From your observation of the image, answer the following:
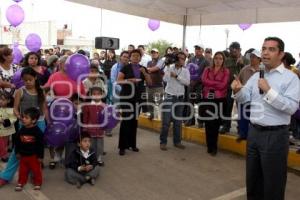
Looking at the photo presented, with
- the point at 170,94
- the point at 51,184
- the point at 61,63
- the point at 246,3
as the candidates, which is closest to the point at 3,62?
the point at 61,63

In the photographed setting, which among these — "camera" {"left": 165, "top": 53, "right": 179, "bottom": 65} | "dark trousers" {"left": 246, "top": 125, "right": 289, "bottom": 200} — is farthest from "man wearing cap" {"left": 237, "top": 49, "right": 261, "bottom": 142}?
"dark trousers" {"left": 246, "top": 125, "right": 289, "bottom": 200}

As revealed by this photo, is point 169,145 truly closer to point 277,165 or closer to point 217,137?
point 217,137

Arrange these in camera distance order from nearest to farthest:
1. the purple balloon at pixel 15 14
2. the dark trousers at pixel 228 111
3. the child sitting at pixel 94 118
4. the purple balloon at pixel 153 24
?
the child sitting at pixel 94 118
the dark trousers at pixel 228 111
the purple balloon at pixel 153 24
the purple balloon at pixel 15 14

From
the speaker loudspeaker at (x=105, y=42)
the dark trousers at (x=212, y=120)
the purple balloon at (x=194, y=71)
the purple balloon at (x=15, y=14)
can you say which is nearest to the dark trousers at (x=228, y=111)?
the dark trousers at (x=212, y=120)

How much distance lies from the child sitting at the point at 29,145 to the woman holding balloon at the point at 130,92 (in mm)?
1733

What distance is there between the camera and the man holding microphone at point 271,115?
296cm

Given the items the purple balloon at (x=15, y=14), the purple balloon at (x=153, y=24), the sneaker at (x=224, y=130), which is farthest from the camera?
the purple balloon at (x=15, y=14)

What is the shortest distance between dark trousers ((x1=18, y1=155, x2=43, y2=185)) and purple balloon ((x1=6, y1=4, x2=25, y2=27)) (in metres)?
6.23

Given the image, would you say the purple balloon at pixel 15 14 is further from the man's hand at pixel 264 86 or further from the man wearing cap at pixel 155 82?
the man's hand at pixel 264 86

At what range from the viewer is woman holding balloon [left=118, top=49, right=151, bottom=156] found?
5586mm

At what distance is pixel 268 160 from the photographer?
3.10 m

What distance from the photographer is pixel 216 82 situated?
5.61 m

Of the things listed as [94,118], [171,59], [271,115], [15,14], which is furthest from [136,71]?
[15,14]

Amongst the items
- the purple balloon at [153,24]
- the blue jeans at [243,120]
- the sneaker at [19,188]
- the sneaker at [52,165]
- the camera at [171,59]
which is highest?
the purple balloon at [153,24]
